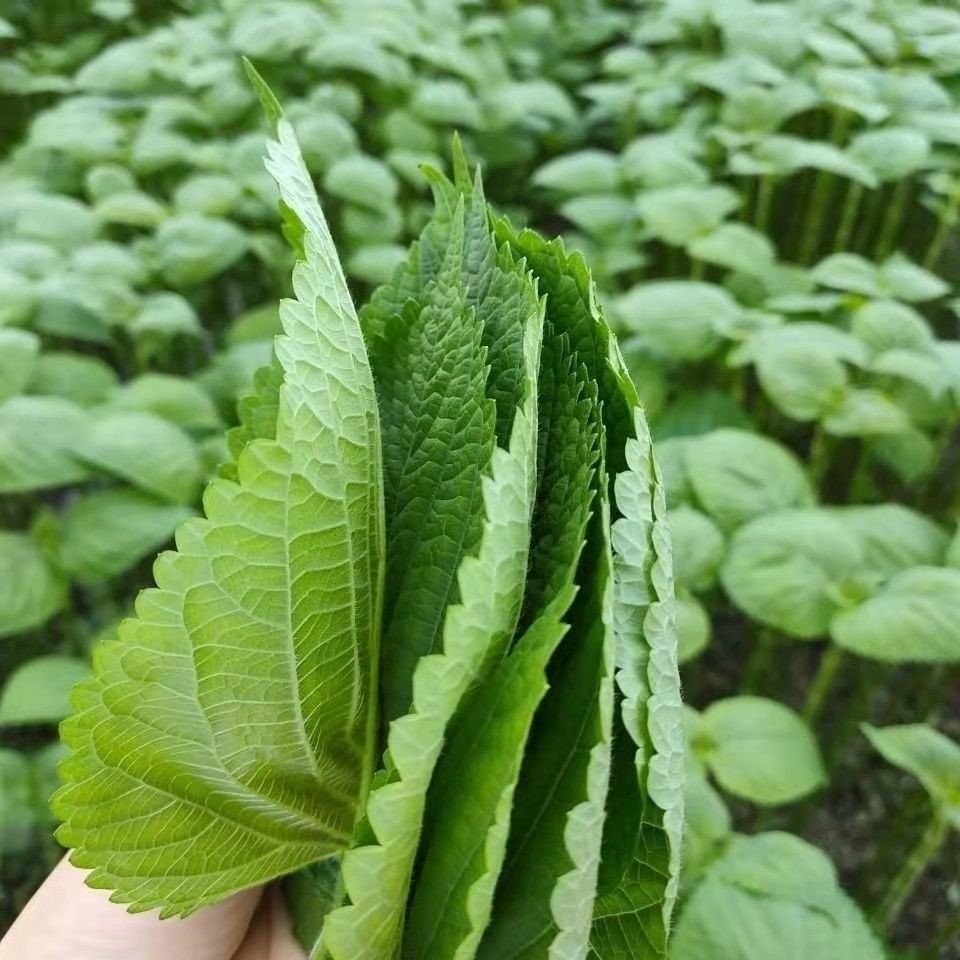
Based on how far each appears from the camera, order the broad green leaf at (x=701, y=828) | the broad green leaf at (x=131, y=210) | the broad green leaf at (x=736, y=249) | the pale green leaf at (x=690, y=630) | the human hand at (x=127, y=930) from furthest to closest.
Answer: the broad green leaf at (x=131, y=210), the broad green leaf at (x=736, y=249), the pale green leaf at (x=690, y=630), the broad green leaf at (x=701, y=828), the human hand at (x=127, y=930)

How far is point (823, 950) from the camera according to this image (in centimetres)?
64

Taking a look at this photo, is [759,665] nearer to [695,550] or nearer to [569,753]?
[695,550]

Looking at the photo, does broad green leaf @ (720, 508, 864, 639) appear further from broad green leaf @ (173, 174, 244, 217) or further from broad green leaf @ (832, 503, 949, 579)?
broad green leaf @ (173, 174, 244, 217)

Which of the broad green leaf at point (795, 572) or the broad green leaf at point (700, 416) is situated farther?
the broad green leaf at point (700, 416)

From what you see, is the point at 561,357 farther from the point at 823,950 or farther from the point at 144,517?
the point at 144,517

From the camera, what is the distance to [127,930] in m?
0.59

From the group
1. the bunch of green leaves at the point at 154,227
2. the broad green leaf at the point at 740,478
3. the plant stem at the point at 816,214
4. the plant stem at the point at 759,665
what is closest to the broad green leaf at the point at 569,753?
the broad green leaf at the point at 740,478

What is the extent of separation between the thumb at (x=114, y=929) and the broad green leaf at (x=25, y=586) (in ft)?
1.49

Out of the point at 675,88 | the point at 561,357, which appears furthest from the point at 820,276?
the point at 561,357

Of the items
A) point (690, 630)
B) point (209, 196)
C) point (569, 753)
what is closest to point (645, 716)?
point (569, 753)

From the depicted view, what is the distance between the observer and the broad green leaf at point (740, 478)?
100 centimetres

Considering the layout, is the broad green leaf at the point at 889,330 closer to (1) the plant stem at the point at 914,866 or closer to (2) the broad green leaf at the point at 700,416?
(2) the broad green leaf at the point at 700,416

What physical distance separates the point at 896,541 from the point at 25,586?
858mm

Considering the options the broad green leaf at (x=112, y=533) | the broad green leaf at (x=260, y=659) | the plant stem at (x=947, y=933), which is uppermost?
the broad green leaf at (x=260, y=659)
